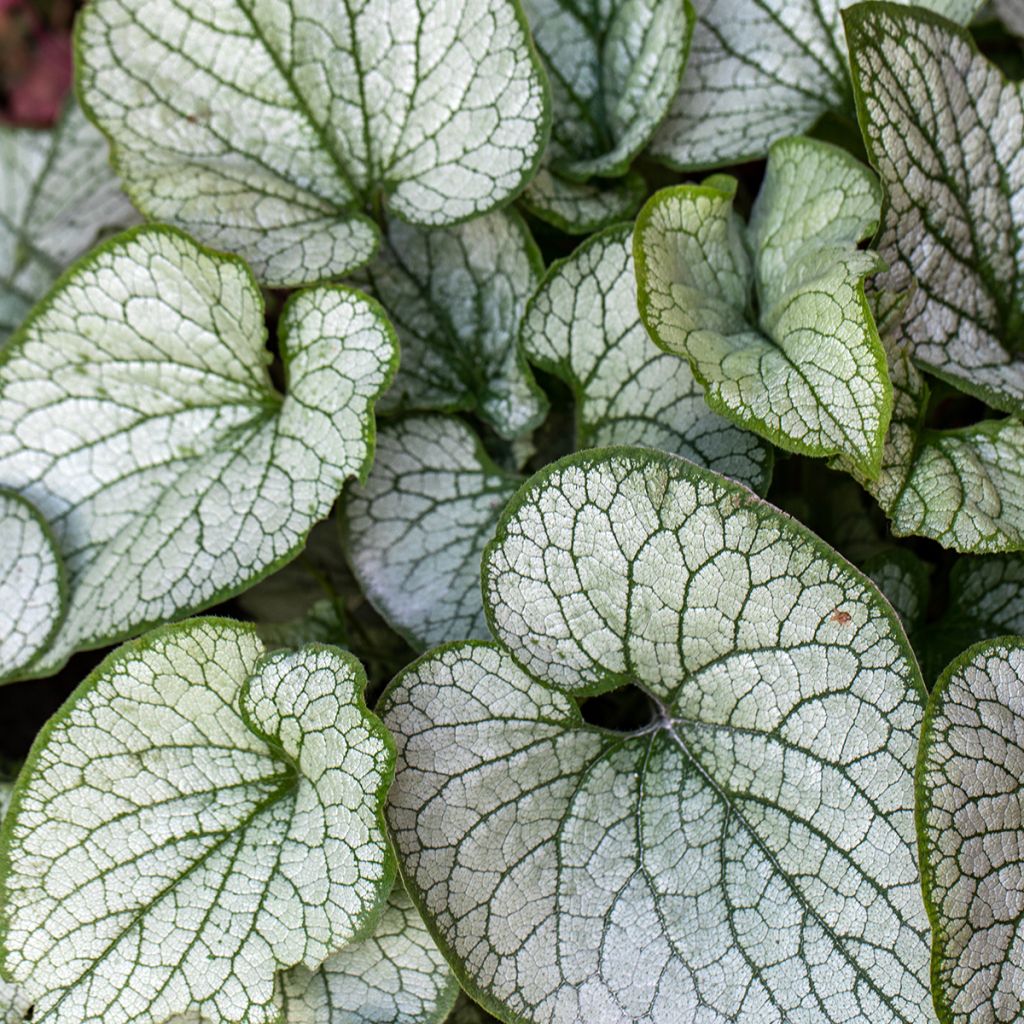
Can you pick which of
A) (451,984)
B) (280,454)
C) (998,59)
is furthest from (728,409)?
(998,59)

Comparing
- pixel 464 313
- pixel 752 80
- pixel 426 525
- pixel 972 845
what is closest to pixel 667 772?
pixel 972 845

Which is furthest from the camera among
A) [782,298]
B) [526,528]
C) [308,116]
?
[308,116]

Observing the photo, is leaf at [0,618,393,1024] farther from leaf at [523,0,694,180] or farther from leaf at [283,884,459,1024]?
leaf at [523,0,694,180]

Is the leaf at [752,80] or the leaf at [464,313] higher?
the leaf at [752,80]

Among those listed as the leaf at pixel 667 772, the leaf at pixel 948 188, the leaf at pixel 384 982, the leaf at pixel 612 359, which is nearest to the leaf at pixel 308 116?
the leaf at pixel 612 359

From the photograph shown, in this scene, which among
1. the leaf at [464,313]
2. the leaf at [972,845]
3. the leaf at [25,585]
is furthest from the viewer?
the leaf at [464,313]

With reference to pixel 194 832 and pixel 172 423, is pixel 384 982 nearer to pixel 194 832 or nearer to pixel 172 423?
pixel 194 832

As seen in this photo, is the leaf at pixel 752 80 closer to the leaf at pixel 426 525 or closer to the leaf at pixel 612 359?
the leaf at pixel 612 359

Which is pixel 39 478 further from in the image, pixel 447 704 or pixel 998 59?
pixel 998 59
